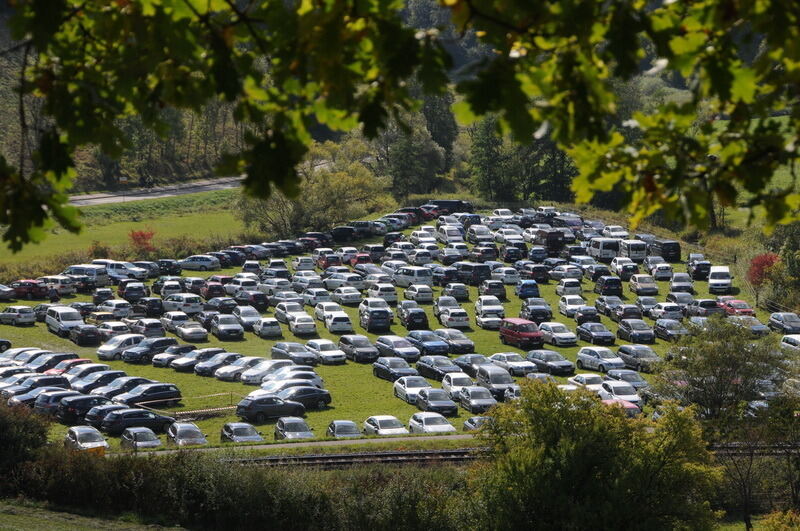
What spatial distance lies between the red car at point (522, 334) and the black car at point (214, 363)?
13.2 metres

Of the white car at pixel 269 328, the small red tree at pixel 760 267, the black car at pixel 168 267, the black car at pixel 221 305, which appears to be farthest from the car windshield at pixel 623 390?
the black car at pixel 168 267

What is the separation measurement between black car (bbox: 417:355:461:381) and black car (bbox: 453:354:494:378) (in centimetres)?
27

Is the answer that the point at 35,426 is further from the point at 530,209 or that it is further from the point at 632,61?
the point at 530,209

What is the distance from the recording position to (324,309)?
50.8 metres

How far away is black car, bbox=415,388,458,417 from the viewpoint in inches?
1377

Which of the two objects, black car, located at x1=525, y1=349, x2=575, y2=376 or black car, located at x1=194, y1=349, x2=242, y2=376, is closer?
black car, located at x1=525, y1=349, x2=575, y2=376

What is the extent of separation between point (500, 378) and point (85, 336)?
21.8 metres

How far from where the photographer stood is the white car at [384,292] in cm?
5438

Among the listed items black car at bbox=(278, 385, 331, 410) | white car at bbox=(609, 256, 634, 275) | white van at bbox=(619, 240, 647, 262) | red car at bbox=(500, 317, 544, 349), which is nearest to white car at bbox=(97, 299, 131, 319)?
black car at bbox=(278, 385, 331, 410)

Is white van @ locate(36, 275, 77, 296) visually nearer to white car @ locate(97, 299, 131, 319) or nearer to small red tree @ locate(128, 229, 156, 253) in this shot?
white car @ locate(97, 299, 131, 319)

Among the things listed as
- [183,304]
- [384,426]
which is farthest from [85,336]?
[384,426]

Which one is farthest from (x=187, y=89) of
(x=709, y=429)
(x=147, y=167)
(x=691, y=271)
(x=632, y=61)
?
(x=147, y=167)

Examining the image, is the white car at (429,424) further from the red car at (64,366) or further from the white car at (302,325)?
the red car at (64,366)

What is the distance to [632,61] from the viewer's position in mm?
5012
